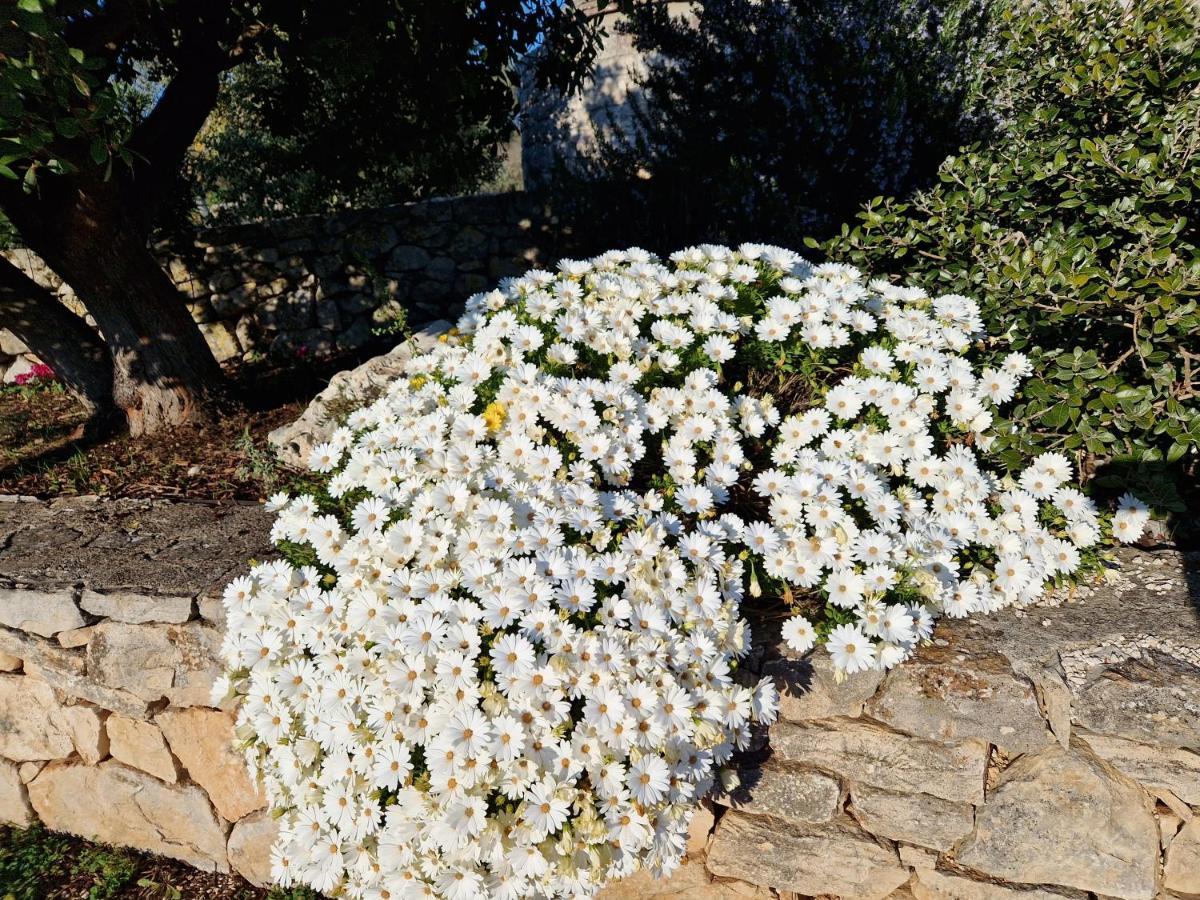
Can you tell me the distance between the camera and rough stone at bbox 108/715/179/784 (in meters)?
2.95

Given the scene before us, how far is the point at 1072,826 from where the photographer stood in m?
2.12

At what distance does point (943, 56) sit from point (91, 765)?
639cm

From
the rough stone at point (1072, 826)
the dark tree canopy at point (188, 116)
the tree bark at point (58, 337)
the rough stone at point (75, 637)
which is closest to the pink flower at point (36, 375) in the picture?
the tree bark at point (58, 337)

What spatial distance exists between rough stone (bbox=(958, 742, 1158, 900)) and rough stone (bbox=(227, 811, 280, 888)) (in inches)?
102

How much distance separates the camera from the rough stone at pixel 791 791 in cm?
226

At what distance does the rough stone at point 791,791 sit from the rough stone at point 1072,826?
1.48 feet

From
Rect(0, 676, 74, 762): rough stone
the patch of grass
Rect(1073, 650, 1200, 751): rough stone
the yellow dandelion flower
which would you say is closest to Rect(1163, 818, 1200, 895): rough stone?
A: Rect(1073, 650, 1200, 751): rough stone

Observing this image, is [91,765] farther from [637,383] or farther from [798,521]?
[798,521]

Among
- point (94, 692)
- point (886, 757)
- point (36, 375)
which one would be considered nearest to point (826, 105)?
point (886, 757)

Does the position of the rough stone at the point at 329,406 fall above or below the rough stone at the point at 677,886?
above

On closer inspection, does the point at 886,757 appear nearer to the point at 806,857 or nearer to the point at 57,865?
the point at 806,857

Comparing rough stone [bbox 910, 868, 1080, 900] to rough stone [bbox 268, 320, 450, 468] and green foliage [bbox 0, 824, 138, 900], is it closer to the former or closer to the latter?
green foliage [bbox 0, 824, 138, 900]

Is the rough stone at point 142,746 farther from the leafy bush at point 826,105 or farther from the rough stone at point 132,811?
the leafy bush at point 826,105

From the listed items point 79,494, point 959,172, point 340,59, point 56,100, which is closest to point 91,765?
point 79,494
